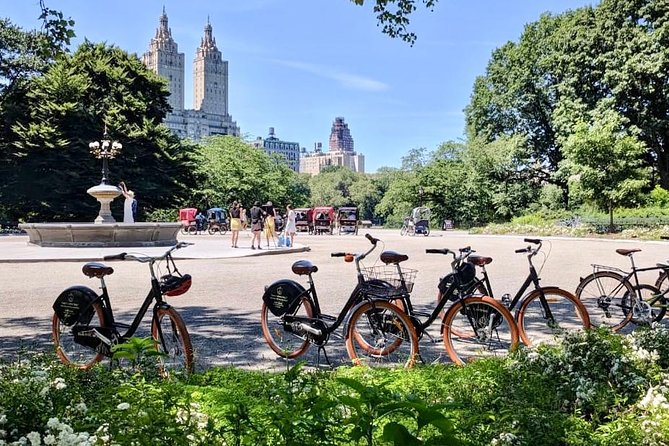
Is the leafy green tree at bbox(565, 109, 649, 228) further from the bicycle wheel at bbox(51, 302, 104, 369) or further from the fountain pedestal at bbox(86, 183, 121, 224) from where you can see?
the bicycle wheel at bbox(51, 302, 104, 369)

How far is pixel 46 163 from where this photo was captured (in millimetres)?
38625

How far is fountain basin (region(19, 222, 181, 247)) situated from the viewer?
20.2 metres

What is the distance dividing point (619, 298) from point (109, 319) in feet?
18.7

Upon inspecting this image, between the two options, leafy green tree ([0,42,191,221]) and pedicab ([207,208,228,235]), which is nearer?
leafy green tree ([0,42,191,221])

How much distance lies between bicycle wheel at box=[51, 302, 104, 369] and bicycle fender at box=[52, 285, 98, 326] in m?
0.03

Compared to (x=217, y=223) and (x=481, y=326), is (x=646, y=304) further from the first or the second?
(x=217, y=223)

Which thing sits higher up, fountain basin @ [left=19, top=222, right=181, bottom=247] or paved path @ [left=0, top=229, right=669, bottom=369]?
fountain basin @ [left=19, top=222, right=181, bottom=247]

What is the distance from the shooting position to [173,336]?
482 cm

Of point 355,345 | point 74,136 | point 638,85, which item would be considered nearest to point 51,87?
point 74,136

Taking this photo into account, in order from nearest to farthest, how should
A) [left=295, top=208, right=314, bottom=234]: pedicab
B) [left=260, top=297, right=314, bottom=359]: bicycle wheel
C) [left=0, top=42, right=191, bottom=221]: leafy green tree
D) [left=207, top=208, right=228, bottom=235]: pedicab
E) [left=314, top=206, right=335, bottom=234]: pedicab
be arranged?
[left=260, top=297, right=314, bottom=359]: bicycle wheel, [left=0, top=42, right=191, bottom=221]: leafy green tree, [left=207, top=208, right=228, bottom=235]: pedicab, [left=314, top=206, right=335, bottom=234]: pedicab, [left=295, top=208, right=314, bottom=234]: pedicab

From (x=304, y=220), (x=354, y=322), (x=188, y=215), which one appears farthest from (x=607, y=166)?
(x=354, y=322)

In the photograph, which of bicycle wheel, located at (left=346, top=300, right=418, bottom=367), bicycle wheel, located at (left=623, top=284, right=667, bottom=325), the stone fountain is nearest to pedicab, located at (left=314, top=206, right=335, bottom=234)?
Result: the stone fountain

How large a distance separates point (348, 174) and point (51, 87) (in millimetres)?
72633

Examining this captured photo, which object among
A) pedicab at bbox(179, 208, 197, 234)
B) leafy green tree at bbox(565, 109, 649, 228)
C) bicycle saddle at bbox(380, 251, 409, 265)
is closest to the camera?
bicycle saddle at bbox(380, 251, 409, 265)
